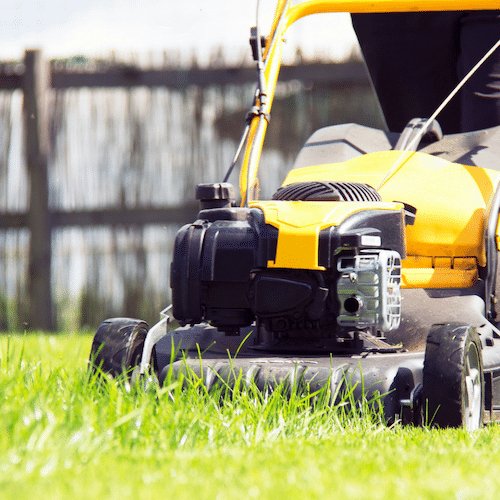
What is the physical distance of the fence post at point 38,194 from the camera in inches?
278

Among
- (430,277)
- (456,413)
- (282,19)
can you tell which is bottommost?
(456,413)

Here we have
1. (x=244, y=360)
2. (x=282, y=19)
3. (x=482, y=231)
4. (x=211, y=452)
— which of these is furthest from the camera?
(x=282, y=19)

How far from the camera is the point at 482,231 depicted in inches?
147

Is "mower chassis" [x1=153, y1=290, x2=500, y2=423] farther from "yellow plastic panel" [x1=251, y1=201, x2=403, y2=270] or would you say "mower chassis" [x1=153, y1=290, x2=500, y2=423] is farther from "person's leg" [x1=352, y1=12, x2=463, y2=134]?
"person's leg" [x1=352, y1=12, x2=463, y2=134]

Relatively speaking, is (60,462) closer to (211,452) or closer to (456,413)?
(211,452)

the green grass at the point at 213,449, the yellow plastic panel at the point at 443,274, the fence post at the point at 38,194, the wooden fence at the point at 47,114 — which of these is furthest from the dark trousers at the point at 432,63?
the fence post at the point at 38,194

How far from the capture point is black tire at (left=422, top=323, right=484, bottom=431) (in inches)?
120

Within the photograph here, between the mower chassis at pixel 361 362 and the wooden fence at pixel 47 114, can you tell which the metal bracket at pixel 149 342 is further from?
the wooden fence at pixel 47 114

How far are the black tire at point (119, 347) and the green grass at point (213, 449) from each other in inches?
18.1

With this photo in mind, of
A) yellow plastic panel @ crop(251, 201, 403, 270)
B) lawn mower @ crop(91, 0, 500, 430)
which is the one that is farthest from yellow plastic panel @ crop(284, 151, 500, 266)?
yellow plastic panel @ crop(251, 201, 403, 270)

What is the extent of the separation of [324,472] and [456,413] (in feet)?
3.39

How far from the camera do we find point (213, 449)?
238 centimetres

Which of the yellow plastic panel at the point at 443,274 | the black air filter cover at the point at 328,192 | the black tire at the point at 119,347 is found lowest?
the black tire at the point at 119,347

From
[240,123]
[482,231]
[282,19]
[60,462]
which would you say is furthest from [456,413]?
[240,123]
